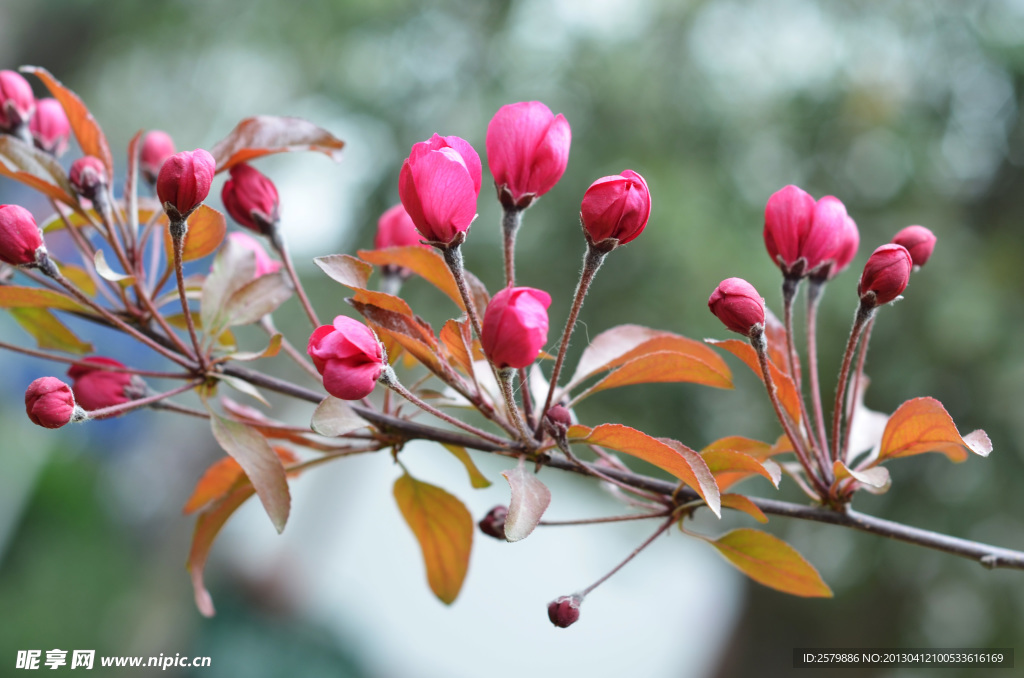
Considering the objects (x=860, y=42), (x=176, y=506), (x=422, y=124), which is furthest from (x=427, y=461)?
(x=860, y=42)

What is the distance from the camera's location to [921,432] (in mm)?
637

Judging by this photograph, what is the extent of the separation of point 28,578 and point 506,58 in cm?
416

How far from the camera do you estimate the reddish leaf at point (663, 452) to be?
20.6 inches

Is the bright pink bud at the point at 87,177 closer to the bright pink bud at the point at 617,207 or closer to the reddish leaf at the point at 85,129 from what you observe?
the reddish leaf at the point at 85,129

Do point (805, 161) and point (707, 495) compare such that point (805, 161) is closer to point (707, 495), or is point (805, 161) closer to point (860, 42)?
point (860, 42)

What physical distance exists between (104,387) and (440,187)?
0.40 metres

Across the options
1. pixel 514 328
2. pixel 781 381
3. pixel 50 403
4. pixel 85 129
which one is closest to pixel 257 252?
pixel 85 129

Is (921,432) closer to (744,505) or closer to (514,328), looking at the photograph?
(744,505)

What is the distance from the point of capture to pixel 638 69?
3.66 meters

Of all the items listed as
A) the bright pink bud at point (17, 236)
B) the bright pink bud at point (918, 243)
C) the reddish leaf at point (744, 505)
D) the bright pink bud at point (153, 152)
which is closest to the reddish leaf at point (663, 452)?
the reddish leaf at point (744, 505)

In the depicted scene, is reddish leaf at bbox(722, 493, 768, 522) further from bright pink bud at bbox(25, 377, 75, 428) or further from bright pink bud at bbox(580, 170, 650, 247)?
bright pink bud at bbox(25, 377, 75, 428)

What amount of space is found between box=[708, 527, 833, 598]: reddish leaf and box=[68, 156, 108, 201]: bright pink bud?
2.10ft

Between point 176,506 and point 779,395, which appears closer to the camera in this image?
point 779,395

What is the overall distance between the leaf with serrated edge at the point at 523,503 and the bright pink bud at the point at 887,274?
12.0 inches
